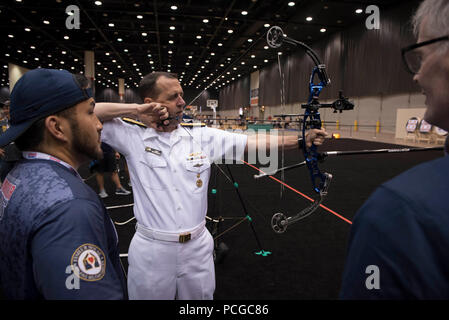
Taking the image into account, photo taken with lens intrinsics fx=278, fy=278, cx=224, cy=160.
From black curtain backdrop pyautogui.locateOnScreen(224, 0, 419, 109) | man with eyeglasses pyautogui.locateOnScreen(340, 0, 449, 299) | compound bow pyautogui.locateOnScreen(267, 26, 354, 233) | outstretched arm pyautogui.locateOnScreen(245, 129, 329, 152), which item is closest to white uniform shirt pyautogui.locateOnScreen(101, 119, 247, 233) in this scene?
outstretched arm pyautogui.locateOnScreen(245, 129, 329, 152)

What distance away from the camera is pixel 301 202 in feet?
16.8

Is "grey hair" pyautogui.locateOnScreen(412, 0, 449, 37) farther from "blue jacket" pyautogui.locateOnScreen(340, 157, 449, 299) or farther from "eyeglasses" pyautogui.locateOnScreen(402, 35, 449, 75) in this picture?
"blue jacket" pyautogui.locateOnScreen(340, 157, 449, 299)

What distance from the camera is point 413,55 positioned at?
2.21 ft

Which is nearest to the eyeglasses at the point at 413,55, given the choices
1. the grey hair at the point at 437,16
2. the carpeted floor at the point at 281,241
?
the grey hair at the point at 437,16

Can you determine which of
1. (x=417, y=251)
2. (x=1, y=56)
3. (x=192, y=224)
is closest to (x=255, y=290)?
(x=192, y=224)

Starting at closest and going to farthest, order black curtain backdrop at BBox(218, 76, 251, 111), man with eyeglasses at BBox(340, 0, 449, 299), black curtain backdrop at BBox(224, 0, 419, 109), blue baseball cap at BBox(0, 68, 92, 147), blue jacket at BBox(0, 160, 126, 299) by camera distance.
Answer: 1. man with eyeglasses at BBox(340, 0, 449, 299)
2. blue jacket at BBox(0, 160, 126, 299)
3. blue baseball cap at BBox(0, 68, 92, 147)
4. black curtain backdrop at BBox(224, 0, 419, 109)
5. black curtain backdrop at BBox(218, 76, 251, 111)

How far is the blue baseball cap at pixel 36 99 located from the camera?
83 centimetres

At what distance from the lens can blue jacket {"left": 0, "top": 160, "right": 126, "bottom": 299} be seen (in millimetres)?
663

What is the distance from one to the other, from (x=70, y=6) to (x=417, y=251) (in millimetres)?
14287

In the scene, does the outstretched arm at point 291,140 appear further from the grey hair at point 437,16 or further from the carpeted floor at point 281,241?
the carpeted floor at point 281,241

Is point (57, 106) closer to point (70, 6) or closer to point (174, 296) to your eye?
point (174, 296)

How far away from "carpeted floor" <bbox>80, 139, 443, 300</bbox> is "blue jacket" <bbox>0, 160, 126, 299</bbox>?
2.03 meters

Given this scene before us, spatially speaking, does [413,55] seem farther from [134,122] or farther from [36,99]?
[134,122]

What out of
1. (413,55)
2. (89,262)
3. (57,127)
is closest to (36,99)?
(57,127)
